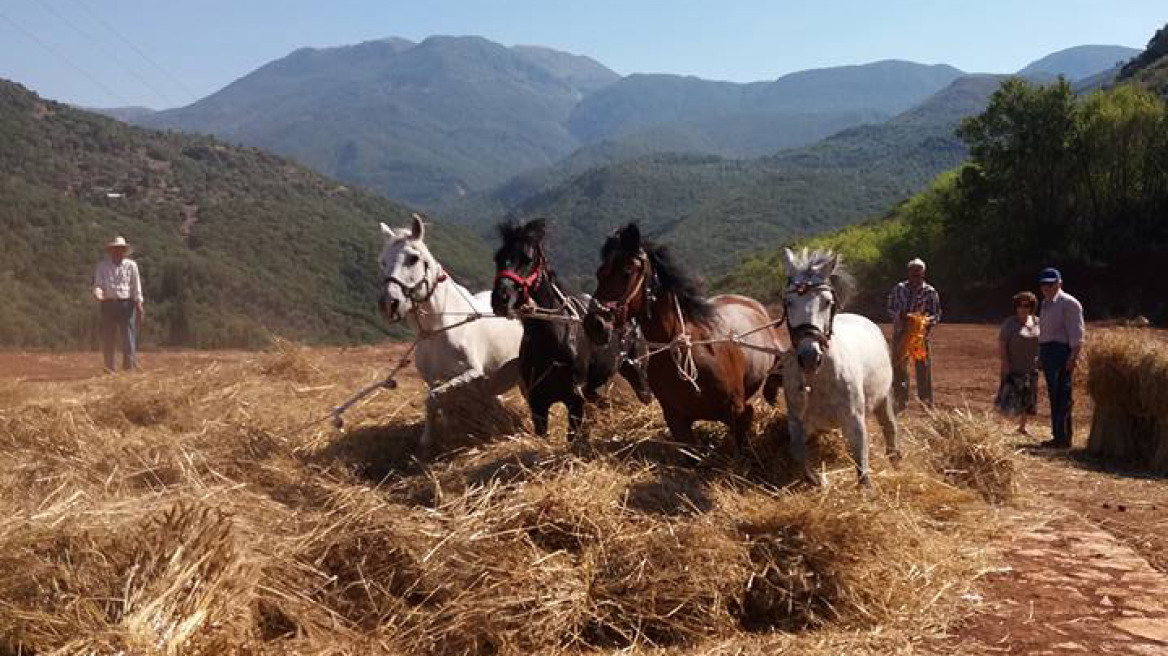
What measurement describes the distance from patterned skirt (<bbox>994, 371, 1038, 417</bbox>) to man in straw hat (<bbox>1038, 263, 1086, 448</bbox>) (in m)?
→ 0.41

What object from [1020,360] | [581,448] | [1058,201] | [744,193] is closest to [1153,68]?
[1058,201]

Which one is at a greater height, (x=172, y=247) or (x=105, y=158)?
(x=105, y=158)

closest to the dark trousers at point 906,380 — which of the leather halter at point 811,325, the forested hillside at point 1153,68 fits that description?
the leather halter at point 811,325

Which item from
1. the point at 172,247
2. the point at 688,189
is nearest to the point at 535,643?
the point at 172,247

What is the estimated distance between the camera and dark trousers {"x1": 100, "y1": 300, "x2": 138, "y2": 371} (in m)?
11.0

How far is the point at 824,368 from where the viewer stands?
183 inches

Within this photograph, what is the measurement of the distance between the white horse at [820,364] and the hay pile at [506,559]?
24cm

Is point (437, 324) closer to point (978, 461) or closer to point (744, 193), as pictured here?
point (978, 461)

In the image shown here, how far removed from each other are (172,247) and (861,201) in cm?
6033

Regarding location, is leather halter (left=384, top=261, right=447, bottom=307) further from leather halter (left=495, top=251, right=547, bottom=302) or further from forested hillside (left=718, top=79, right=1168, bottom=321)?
forested hillside (left=718, top=79, right=1168, bottom=321)

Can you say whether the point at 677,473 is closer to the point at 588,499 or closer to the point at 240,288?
the point at 588,499

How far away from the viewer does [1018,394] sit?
8.46m

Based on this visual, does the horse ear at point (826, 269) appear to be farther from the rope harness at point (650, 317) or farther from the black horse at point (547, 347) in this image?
the black horse at point (547, 347)

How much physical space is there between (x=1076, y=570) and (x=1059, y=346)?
387 cm
